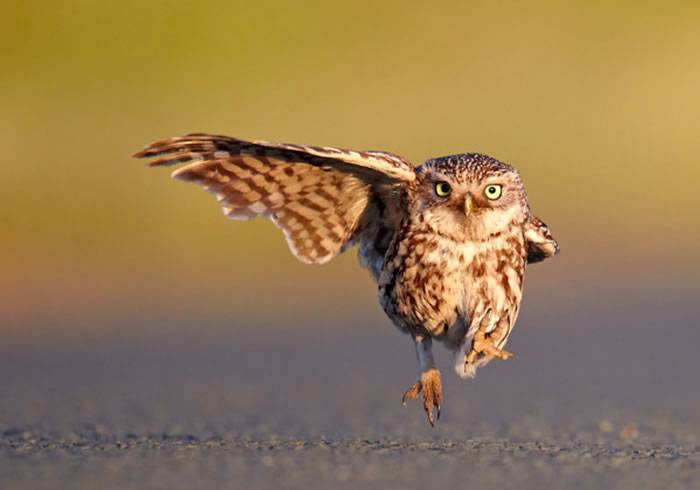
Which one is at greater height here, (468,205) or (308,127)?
(308,127)

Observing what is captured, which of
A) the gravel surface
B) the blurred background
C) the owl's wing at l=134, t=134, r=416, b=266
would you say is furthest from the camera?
the blurred background

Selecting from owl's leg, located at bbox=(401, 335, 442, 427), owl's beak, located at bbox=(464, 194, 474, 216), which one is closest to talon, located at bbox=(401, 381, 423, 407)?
owl's leg, located at bbox=(401, 335, 442, 427)

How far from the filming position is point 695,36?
22.5 metres

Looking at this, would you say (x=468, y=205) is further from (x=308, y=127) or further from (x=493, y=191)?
(x=308, y=127)

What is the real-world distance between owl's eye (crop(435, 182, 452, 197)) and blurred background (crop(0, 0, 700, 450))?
67.8 inches

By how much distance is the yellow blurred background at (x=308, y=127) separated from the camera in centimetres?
1465

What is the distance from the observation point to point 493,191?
8.02m

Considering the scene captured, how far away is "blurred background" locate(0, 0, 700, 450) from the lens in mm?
11336

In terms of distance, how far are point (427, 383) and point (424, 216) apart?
825 millimetres

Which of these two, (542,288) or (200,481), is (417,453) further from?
(542,288)

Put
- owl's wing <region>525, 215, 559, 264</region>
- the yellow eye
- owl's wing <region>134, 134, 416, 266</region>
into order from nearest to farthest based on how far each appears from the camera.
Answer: owl's wing <region>134, 134, 416, 266</region>
the yellow eye
owl's wing <region>525, 215, 559, 264</region>

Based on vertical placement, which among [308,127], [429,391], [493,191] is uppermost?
[308,127]

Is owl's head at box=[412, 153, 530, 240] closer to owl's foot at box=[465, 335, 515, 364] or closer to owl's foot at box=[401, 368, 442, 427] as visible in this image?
owl's foot at box=[465, 335, 515, 364]

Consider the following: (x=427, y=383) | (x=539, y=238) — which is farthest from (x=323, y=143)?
(x=427, y=383)
